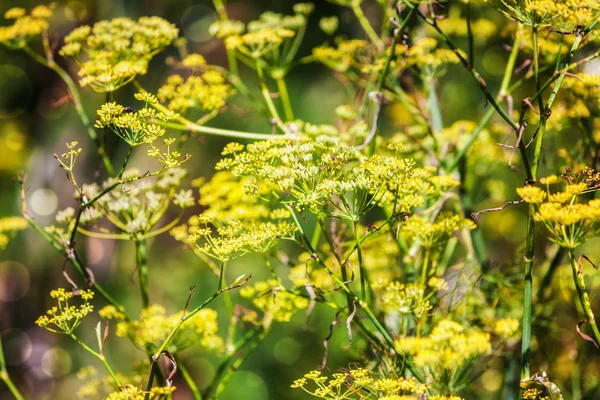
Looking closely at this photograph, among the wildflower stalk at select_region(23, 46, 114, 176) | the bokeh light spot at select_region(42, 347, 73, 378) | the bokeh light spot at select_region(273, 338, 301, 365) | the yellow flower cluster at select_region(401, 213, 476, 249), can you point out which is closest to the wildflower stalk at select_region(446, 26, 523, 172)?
the yellow flower cluster at select_region(401, 213, 476, 249)

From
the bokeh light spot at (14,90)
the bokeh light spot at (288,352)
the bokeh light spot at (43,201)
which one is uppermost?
the bokeh light spot at (14,90)

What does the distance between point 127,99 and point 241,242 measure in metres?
2.44

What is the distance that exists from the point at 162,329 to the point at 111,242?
2204 mm

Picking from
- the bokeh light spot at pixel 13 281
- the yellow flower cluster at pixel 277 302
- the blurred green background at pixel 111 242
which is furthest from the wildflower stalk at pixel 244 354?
the bokeh light spot at pixel 13 281

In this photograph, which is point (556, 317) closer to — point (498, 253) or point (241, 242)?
point (241, 242)

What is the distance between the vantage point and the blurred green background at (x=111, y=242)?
2.70 metres

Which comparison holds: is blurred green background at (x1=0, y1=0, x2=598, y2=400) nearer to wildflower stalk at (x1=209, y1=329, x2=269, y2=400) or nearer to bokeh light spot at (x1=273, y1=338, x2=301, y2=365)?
bokeh light spot at (x1=273, y1=338, x2=301, y2=365)

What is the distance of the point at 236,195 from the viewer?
0.91m

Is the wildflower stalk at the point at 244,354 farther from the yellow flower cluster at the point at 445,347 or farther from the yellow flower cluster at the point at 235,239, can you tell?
the yellow flower cluster at the point at 445,347

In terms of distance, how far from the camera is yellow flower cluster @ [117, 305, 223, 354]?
81 cm

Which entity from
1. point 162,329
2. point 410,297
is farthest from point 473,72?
point 162,329

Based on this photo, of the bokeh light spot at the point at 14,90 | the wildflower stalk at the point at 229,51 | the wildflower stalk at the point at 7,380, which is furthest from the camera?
the bokeh light spot at the point at 14,90

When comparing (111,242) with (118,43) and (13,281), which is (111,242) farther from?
(118,43)

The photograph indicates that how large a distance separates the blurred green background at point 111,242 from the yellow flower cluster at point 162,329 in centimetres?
150
